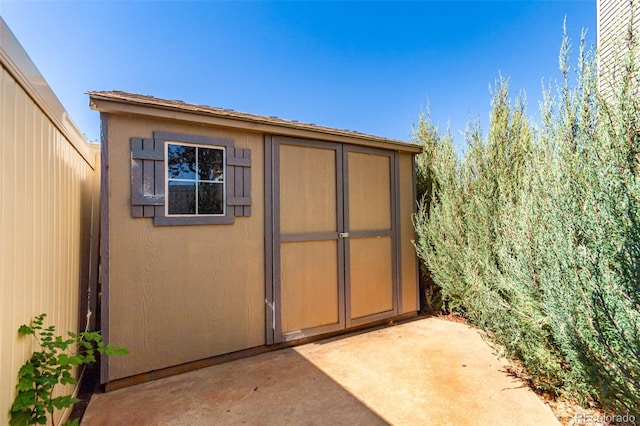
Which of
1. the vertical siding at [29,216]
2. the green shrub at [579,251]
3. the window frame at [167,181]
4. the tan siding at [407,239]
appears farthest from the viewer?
the tan siding at [407,239]

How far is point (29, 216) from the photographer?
1488 millimetres

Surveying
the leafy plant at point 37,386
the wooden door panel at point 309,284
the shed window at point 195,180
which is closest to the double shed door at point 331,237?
the wooden door panel at point 309,284

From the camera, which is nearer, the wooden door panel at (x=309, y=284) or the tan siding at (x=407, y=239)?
the wooden door panel at (x=309, y=284)

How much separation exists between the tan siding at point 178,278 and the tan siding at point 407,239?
2.21 meters

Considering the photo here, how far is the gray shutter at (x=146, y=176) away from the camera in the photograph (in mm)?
Answer: 2662

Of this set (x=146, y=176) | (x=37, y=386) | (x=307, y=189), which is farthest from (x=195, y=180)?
(x=37, y=386)


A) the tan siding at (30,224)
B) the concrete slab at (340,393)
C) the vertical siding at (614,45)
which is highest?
the vertical siding at (614,45)

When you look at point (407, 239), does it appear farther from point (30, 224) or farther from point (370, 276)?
point (30, 224)

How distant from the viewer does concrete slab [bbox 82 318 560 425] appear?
216cm

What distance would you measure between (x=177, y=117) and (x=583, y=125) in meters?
3.20

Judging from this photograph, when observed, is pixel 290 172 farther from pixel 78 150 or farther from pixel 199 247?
pixel 78 150

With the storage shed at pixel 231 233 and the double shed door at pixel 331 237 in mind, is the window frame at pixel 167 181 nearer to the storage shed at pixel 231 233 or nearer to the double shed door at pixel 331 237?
the storage shed at pixel 231 233

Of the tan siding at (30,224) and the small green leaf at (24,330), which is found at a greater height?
the tan siding at (30,224)

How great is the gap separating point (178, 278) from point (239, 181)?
1140 millimetres
